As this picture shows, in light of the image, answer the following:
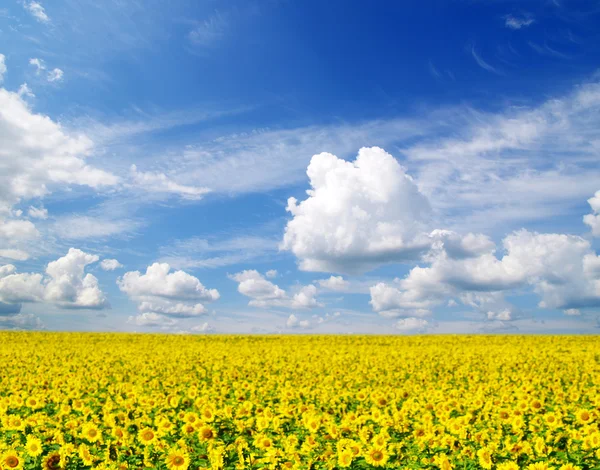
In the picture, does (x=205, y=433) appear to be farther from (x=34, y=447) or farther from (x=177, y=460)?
(x=34, y=447)

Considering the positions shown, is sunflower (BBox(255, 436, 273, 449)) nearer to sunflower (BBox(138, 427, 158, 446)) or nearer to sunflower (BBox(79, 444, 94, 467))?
sunflower (BBox(138, 427, 158, 446))

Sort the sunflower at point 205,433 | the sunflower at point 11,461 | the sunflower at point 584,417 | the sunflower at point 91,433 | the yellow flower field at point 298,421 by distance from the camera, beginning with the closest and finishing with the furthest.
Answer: the sunflower at point 11,461 < the yellow flower field at point 298,421 < the sunflower at point 205,433 < the sunflower at point 91,433 < the sunflower at point 584,417

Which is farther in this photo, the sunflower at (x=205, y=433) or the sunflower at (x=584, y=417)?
the sunflower at (x=584, y=417)

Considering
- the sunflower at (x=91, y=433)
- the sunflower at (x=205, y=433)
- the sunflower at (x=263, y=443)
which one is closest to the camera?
the sunflower at (x=263, y=443)

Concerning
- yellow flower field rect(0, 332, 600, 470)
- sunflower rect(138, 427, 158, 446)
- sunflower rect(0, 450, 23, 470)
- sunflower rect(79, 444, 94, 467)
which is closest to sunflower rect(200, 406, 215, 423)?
yellow flower field rect(0, 332, 600, 470)

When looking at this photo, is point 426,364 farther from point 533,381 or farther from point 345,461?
point 345,461

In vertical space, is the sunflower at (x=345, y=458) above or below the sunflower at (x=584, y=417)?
below

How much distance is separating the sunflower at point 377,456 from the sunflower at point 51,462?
13.3ft

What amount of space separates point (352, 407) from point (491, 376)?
27.0ft

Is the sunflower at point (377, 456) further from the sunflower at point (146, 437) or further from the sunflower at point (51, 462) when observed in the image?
the sunflower at point (51, 462)

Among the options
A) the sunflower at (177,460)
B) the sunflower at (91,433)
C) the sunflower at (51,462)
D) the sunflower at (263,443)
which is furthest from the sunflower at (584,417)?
the sunflower at (51,462)

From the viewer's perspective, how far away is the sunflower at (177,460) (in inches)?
268

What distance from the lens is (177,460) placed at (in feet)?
22.6

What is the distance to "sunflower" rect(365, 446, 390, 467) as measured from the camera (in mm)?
6941
